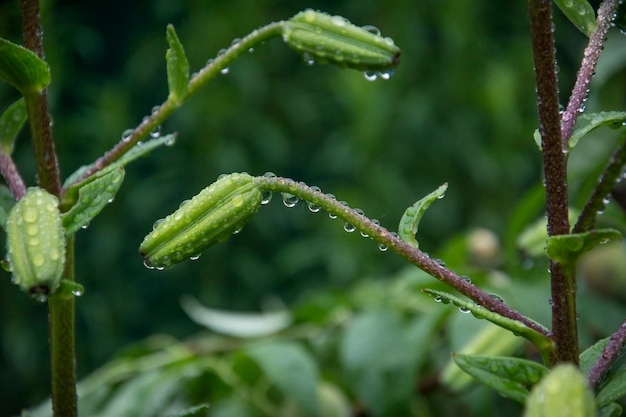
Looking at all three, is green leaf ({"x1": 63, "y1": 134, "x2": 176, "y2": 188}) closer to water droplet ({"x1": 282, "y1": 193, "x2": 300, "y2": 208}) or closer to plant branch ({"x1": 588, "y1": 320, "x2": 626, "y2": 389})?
water droplet ({"x1": 282, "y1": 193, "x2": 300, "y2": 208})

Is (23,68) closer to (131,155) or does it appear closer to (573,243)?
(131,155)

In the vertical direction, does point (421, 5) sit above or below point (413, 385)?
above

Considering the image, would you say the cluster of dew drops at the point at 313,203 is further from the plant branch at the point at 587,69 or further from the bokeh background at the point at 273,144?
the bokeh background at the point at 273,144

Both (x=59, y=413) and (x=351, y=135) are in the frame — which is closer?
(x=59, y=413)

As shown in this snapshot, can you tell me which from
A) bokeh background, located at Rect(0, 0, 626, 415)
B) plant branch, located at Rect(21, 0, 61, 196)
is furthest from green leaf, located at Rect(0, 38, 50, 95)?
bokeh background, located at Rect(0, 0, 626, 415)

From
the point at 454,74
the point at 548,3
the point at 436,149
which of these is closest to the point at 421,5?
the point at 454,74

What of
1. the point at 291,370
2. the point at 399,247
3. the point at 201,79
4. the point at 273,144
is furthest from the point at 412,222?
the point at 273,144

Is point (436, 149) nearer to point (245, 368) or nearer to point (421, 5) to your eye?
Result: point (421, 5)
